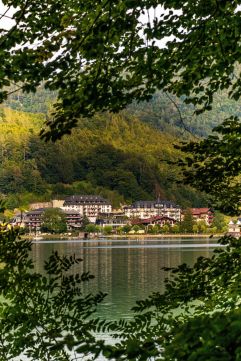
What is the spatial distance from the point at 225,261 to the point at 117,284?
44011 mm

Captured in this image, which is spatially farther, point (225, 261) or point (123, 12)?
point (225, 261)

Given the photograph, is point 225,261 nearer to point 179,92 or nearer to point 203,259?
point 203,259

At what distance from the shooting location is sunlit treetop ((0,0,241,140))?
19.2 ft

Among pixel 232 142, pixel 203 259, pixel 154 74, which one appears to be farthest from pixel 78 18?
pixel 203 259

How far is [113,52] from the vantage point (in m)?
6.95

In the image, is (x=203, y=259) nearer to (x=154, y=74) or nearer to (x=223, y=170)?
(x=223, y=170)

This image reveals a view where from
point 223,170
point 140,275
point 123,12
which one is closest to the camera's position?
point 123,12

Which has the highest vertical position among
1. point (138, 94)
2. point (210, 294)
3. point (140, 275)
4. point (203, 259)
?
point (138, 94)

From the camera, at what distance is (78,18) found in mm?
6785

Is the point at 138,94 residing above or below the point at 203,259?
above

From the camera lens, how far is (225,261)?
766cm

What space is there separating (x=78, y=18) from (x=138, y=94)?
45.1 inches

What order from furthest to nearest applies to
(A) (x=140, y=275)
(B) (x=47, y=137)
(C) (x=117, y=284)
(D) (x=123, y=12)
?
(A) (x=140, y=275)
(C) (x=117, y=284)
(D) (x=123, y=12)
(B) (x=47, y=137)

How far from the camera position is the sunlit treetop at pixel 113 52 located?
5863mm
